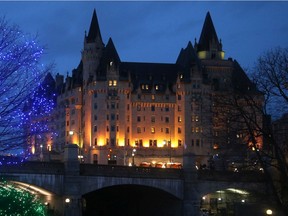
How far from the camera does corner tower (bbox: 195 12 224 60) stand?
16000 centimetres

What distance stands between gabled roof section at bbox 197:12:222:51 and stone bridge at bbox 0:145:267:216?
88.0 m

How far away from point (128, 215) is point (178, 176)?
13.3 meters

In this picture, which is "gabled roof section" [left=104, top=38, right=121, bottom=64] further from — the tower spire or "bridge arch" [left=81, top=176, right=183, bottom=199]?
"bridge arch" [left=81, top=176, right=183, bottom=199]

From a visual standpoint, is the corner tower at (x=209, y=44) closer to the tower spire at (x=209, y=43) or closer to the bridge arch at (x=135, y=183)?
the tower spire at (x=209, y=43)

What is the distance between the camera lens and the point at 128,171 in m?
71.4

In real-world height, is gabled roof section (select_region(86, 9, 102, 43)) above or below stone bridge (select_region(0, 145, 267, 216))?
above

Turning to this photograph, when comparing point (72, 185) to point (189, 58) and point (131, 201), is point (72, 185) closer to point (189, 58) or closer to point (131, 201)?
point (131, 201)

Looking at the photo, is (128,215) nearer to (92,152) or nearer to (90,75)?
(92,152)

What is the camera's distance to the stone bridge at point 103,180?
63234 millimetres

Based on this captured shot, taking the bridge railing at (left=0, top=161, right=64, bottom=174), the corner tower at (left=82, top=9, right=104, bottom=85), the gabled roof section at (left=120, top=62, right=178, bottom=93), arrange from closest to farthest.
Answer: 1. the bridge railing at (left=0, top=161, right=64, bottom=174)
2. the corner tower at (left=82, top=9, right=104, bottom=85)
3. the gabled roof section at (left=120, top=62, right=178, bottom=93)

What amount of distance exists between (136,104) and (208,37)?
2503 centimetres

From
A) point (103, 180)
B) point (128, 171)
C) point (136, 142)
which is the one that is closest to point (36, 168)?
point (103, 180)

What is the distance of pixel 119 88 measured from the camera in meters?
148

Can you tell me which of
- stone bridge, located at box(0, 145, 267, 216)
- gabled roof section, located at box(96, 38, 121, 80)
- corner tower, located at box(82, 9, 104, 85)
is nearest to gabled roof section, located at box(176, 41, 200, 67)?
gabled roof section, located at box(96, 38, 121, 80)
